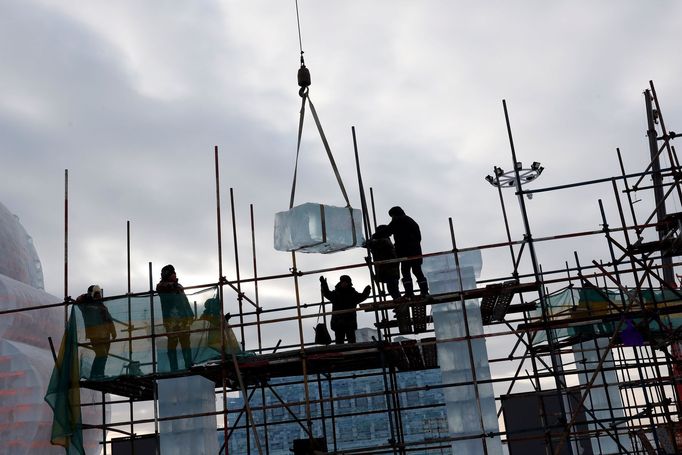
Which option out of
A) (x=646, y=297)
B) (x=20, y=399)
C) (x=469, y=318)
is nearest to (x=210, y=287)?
(x=469, y=318)

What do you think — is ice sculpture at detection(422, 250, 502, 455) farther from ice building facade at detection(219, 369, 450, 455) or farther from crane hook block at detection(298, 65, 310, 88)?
ice building facade at detection(219, 369, 450, 455)

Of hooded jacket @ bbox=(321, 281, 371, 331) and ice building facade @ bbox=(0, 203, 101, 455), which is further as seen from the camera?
ice building facade @ bbox=(0, 203, 101, 455)

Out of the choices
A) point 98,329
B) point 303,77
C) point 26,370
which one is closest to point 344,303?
point 303,77

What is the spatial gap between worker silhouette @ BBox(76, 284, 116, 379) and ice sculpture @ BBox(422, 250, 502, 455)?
532 centimetres

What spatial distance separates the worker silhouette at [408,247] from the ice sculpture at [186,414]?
12.2 feet

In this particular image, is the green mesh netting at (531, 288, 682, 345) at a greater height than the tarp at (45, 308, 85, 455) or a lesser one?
greater

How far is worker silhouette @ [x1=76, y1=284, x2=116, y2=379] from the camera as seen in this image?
12.8 m

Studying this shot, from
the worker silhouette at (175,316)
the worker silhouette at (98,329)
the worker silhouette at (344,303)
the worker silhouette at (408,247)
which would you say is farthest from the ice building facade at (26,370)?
the worker silhouette at (408,247)

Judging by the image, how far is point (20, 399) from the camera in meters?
17.0

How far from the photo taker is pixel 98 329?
12.9 m

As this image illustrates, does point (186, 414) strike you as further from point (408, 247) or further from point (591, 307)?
point (591, 307)

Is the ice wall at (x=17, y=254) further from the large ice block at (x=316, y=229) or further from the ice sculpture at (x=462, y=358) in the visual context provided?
the ice sculpture at (x=462, y=358)

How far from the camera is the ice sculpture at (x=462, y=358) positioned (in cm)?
1130

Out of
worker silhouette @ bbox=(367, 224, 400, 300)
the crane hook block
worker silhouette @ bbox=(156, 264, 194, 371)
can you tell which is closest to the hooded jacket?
worker silhouette @ bbox=(367, 224, 400, 300)
